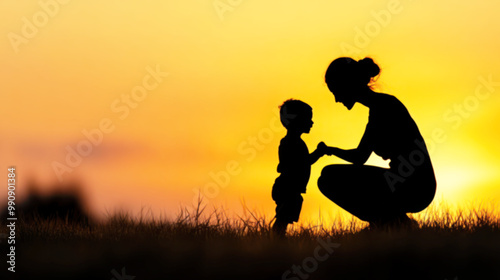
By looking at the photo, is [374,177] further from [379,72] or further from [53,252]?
[53,252]

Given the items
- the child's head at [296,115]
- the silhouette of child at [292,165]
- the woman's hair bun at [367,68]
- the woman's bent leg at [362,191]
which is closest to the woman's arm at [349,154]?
the woman's bent leg at [362,191]

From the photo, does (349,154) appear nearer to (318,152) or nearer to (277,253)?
(318,152)

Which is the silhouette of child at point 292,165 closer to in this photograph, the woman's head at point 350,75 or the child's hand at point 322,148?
the child's hand at point 322,148

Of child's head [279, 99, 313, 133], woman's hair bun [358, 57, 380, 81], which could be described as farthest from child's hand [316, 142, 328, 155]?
woman's hair bun [358, 57, 380, 81]

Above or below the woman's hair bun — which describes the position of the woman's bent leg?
below

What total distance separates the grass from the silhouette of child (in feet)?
0.70

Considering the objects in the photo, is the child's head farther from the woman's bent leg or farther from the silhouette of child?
the woman's bent leg

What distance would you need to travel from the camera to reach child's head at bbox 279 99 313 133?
6.76 metres

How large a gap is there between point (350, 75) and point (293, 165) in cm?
103

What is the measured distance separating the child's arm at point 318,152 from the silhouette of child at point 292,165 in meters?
0.05

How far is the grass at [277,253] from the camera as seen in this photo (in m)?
5.33

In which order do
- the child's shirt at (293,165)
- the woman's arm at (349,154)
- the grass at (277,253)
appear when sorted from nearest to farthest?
the grass at (277,253), the woman's arm at (349,154), the child's shirt at (293,165)

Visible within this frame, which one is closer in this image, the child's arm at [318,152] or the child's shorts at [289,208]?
the child's arm at [318,152]

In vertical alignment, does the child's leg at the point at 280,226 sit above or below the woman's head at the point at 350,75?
below
